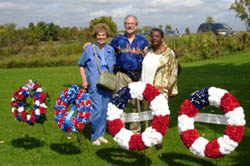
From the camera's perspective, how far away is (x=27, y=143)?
6.45 meters

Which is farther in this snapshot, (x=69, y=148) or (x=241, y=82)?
(x=241, y=82)

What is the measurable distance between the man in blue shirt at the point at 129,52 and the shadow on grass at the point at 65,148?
4.66 feet

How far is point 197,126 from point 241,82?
6.18 metres

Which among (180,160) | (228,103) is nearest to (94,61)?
(180,160)

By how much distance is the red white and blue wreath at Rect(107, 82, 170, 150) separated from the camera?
4.70m

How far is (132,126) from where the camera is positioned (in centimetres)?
633

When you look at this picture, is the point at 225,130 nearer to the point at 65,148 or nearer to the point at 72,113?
the point at 72,113

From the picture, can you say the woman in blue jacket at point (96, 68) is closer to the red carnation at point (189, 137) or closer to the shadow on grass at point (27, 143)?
the shadow on grass at point (27, 143)

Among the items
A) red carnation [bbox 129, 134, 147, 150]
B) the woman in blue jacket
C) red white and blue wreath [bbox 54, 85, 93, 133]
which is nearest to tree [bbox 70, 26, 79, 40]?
the woman in blue jacket

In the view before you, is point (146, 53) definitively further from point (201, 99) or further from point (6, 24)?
point (6, 24)

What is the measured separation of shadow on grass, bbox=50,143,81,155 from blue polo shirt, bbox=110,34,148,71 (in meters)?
1.72

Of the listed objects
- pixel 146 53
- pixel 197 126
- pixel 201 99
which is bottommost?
pixel 197 126

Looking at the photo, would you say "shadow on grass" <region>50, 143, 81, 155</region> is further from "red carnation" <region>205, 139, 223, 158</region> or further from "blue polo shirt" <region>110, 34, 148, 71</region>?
"red carnation" <region>205, 139, 223, 158</region>

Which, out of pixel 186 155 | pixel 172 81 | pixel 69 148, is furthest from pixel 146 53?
pixel 69 148
